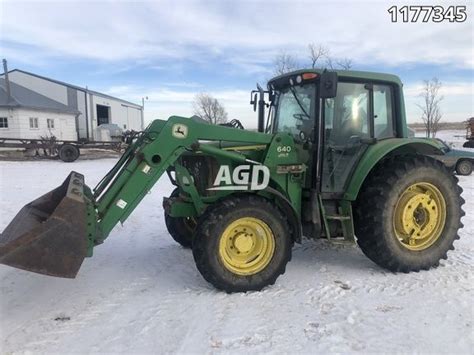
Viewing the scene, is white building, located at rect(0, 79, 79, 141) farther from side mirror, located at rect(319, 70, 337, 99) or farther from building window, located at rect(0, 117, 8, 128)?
side mirror, located at rect(319, 70, 337, 99)

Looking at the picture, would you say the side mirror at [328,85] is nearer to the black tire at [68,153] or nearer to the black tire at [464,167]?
the black tire at [464,167]

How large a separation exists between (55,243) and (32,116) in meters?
31.9

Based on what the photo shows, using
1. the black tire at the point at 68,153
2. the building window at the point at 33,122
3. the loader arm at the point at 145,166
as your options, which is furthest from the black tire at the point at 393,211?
the building window at the point at 33,122

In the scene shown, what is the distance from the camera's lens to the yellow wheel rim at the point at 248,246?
4512mm

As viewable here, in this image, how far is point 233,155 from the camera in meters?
4.73

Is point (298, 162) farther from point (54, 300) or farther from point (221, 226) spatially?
point (54, 300)

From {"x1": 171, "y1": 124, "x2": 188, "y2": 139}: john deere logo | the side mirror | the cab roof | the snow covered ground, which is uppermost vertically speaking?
the cab roof

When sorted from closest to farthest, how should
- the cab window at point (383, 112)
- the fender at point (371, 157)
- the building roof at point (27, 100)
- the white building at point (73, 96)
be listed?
the fender at point (371, 157) < the cab window at point (383, 112) < the building roof at point (27, 100) < the white building at point (73, 96)

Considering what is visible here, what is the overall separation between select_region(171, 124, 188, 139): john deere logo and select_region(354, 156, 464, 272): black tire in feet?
6.84

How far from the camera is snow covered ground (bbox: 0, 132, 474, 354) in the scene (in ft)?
11.2

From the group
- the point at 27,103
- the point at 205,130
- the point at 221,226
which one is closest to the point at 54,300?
the point at 221,226

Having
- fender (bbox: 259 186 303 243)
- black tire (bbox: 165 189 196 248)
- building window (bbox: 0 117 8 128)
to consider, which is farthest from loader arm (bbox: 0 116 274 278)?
building window (bbox: 0 117 8 128)

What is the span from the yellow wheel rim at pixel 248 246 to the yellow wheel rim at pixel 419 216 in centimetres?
151

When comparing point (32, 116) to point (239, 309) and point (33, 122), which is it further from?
point (239, 309)
